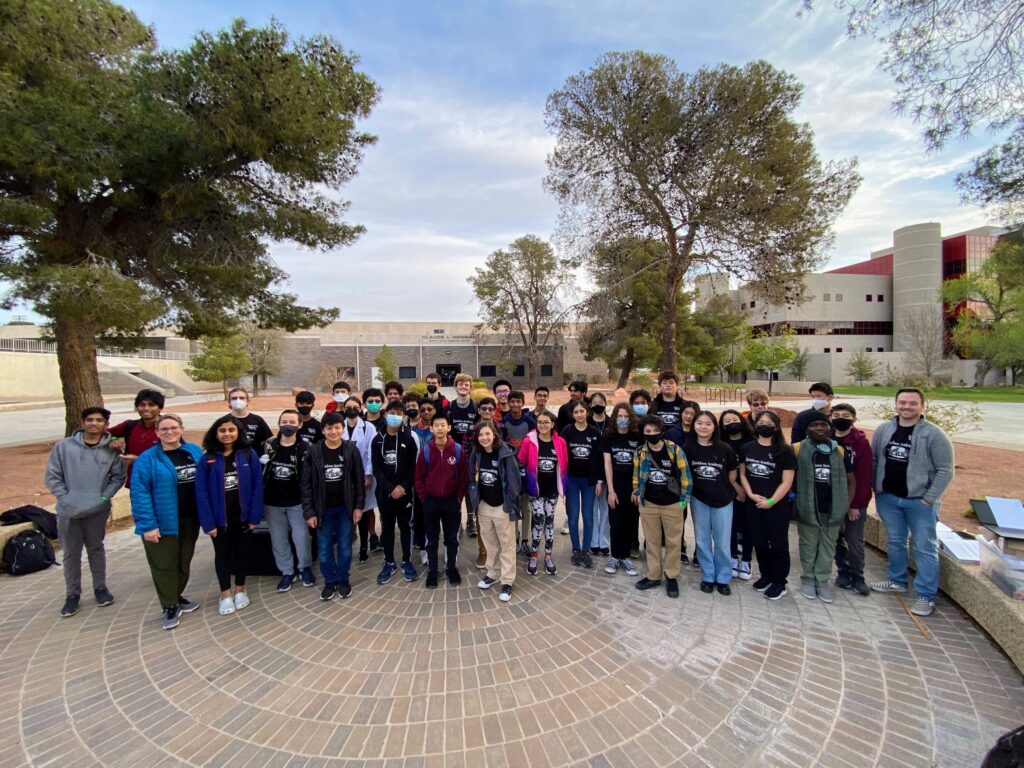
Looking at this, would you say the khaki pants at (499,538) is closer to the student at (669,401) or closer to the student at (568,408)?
the student at (568,408)


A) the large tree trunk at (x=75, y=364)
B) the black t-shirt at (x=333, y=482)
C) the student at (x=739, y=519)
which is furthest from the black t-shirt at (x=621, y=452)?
the large tree trunk at (x=75, y=364)

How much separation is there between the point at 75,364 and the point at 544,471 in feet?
36.2

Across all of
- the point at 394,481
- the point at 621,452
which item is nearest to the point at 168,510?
the point at 394,481

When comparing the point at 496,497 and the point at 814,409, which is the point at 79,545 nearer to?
the point at 496,497

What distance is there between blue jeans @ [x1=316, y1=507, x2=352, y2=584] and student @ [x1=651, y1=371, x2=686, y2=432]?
10.8 feet

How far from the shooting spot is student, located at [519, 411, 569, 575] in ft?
13.8

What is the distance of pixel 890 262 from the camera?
48.5 m

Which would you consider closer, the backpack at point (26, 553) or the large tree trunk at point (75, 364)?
the backpack at point (26, 553)

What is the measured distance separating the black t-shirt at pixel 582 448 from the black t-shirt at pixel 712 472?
2.92 feet

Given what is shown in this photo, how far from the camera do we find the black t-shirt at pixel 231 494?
3553 mm

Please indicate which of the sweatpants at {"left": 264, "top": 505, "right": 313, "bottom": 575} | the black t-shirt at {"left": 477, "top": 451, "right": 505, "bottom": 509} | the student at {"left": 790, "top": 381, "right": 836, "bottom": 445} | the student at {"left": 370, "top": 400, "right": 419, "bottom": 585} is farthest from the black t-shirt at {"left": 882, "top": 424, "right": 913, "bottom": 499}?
the sweatpants at {"left": 264, "top": 505, "right": 313, "bottom": 575}

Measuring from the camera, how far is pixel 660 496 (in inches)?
149

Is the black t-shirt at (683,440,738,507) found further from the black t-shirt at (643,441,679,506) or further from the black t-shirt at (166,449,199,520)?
the black t-shirt at (166,449,199,520)

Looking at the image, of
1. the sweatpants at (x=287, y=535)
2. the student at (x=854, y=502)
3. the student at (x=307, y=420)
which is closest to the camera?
the student at (x=854, y=502)
